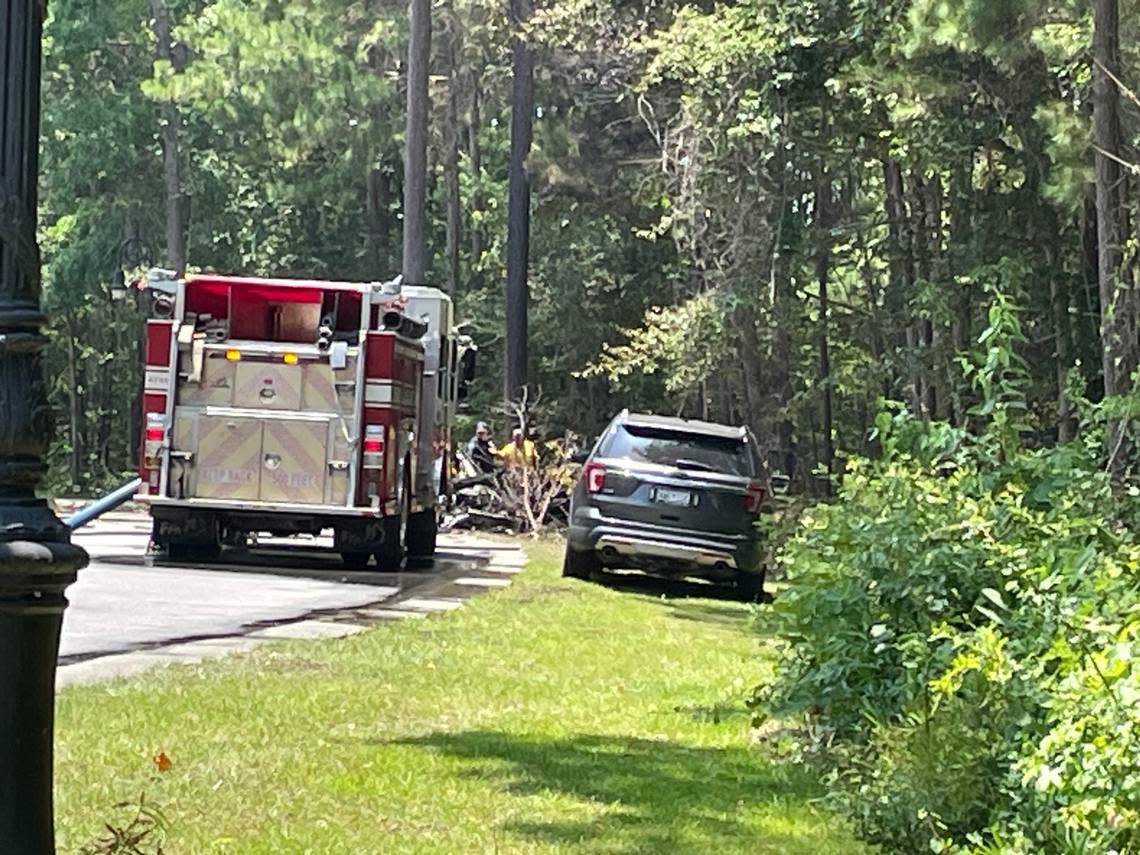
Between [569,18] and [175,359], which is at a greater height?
[569,18]

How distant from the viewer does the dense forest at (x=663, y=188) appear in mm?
25250

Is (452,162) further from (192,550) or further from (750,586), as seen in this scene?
(750,586)

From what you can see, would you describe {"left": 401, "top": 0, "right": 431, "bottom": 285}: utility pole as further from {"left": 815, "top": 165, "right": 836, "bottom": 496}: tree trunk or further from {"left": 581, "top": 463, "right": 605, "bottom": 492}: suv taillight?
{"left": 581, "top": 463, "right": 605, "bottom": 492}: suv taillight

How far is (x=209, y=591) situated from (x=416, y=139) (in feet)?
60.8

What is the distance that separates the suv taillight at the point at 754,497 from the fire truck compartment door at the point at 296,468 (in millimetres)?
4003

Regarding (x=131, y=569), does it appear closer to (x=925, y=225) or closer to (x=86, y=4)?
(x=925, y=225)

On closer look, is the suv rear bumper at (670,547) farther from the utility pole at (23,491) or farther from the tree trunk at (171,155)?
the tree trunk at (171,155)

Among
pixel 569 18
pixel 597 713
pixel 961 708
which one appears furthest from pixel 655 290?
pixel 961 708

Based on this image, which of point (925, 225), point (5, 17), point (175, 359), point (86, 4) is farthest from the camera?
point (86, 4)

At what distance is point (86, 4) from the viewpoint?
50.9 m

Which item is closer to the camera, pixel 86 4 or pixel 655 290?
pixel 655 290

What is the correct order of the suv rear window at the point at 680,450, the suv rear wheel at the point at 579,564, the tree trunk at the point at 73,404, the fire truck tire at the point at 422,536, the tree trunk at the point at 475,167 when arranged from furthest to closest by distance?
the tree trunk at the point at 73,404 < the tree trunk at the point at 475,167 < the fire truck tire at the point at 422,536 < the suv rear wheel at the point at 579,564 < the suv rear window at the point at 680,450

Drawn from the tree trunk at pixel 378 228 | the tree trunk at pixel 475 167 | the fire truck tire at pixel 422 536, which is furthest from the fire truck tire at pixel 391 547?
the tree trunk at pixel 378 228

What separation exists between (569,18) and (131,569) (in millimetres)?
18943
